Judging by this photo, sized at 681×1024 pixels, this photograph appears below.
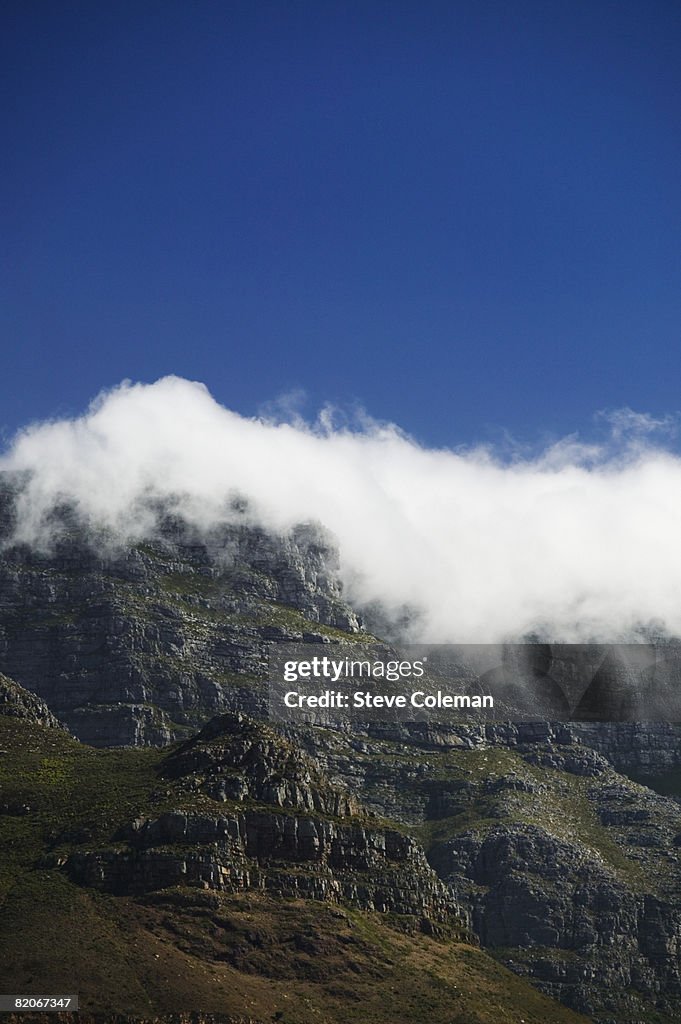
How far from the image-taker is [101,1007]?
656 ft

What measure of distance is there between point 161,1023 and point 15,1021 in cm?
1597

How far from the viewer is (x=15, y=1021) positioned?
19325 centimetres

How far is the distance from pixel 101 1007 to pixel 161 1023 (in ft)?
21.7

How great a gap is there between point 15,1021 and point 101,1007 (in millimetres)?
10396

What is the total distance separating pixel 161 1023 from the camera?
199875 millimetres
